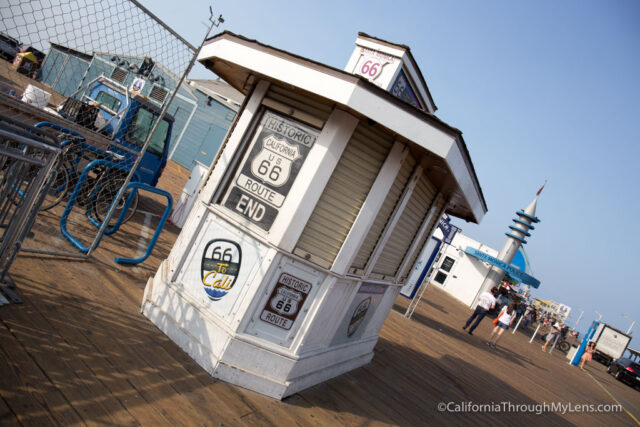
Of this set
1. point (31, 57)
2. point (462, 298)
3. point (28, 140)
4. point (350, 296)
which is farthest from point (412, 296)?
point (31, 57)

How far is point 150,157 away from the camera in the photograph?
869cm

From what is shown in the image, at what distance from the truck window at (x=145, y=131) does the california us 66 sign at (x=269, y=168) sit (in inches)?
199

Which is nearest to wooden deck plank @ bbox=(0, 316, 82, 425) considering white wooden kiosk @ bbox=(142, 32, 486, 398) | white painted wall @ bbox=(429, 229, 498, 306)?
white wooden kiosk @ bbox=(142, 32, 486, 398)

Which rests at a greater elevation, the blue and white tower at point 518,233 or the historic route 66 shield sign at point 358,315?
the blue and white tower at point 518,233

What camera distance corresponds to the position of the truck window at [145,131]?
26.9 feet

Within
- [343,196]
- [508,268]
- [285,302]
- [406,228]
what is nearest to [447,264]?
[508,268]

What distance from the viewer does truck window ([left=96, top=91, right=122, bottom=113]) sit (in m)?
8.54

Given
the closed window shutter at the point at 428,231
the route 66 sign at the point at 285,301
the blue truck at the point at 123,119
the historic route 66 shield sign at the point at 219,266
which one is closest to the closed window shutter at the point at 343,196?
the route 66 sign at the point at 285,301

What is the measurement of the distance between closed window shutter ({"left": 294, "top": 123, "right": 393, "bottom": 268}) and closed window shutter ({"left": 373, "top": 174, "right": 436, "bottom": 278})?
1.16 metres

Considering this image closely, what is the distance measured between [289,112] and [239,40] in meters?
0.91

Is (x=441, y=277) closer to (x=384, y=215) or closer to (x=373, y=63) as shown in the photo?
(x=373, y=63)

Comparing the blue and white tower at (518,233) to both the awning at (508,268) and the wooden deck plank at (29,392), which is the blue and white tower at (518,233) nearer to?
the awning at (508,268)

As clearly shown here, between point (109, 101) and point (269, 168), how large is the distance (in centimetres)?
649

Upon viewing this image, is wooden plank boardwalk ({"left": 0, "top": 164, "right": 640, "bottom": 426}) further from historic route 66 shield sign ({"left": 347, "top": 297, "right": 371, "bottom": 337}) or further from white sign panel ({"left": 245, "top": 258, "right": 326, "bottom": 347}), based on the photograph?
historic route 66 shield sign ({"left": 347, "top": 297, "right": 371, "bottom": 337})
